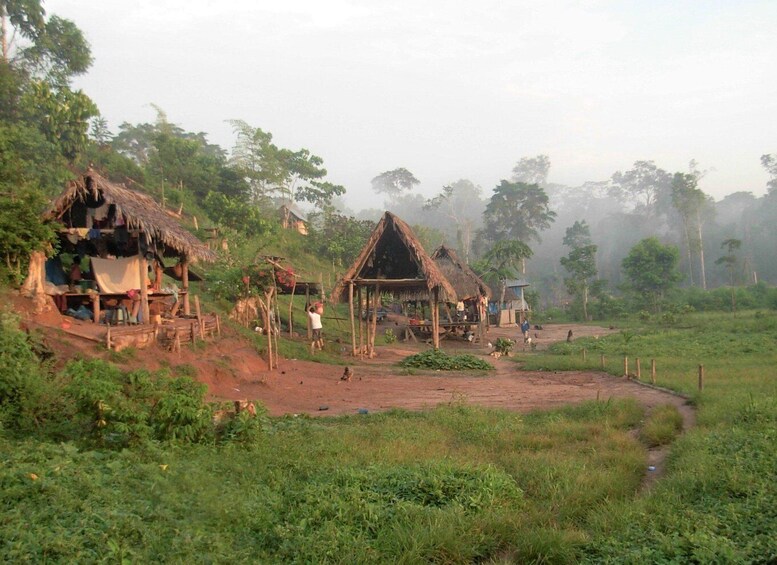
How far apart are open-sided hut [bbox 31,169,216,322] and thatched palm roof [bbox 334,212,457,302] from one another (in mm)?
5552

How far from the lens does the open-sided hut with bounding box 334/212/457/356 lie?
63.6 feet

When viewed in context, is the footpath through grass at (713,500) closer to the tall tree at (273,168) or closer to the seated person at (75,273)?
the seated person at (75,273)

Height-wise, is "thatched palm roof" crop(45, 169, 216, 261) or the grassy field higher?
"thatched palm roof" crop(45, 169, 216, 261)

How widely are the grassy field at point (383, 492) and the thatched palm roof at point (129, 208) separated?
18.4ft

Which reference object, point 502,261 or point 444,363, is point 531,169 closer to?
point 502,261

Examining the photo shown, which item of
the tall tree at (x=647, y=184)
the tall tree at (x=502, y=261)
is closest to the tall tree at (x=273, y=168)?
the tall tree at (x=502, y=261)

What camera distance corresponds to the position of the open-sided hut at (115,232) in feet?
42.4

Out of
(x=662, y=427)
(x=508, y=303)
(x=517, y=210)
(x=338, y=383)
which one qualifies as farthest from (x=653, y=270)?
(x=662, y=427)

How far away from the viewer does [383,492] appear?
5785 mm

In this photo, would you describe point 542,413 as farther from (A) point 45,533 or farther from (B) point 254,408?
(A) point 45,533

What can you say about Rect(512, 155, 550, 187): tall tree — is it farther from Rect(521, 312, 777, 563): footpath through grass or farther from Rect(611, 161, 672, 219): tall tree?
Rect(521, 312, 777, 563): footpath through grass

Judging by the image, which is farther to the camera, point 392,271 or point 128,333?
point 392,271

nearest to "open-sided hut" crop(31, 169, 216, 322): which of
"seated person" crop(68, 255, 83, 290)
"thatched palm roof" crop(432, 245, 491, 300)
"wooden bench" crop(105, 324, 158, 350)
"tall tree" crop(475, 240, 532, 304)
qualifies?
"seated person" crop(68, 255, 83, 290)

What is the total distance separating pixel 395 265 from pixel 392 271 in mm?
260
